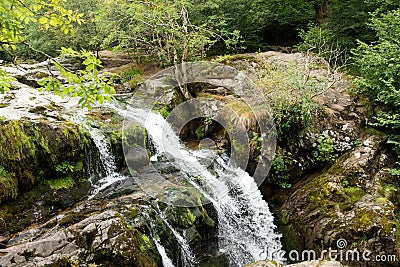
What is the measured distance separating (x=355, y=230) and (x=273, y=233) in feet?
6.12

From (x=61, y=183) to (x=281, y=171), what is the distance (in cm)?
541

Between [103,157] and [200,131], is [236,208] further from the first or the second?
[103,157]

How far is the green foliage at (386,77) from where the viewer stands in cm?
708

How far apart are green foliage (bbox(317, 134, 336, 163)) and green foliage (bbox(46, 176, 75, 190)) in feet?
20.1

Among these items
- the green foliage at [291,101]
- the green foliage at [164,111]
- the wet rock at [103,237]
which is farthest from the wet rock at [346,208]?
the green foliage at [164,111]

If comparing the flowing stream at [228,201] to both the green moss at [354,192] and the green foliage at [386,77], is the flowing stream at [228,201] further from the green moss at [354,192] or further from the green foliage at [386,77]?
the green foliage at [386,77]

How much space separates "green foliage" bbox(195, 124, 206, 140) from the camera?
9.62m

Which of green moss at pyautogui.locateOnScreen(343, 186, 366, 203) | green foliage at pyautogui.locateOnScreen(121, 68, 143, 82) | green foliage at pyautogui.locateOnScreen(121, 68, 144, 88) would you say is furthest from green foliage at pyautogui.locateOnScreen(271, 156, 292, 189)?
green foliage at pyautogui.locateOnScreen(121, 68, 143, 82)

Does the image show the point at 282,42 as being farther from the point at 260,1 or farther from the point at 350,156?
the point at 350,156

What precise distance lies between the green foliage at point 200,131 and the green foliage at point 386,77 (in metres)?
4.67

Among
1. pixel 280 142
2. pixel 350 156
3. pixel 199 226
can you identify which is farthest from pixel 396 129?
pixel 199 226

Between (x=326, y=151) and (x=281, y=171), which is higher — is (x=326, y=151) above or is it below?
above

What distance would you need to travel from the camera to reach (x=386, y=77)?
7512 millimetres
